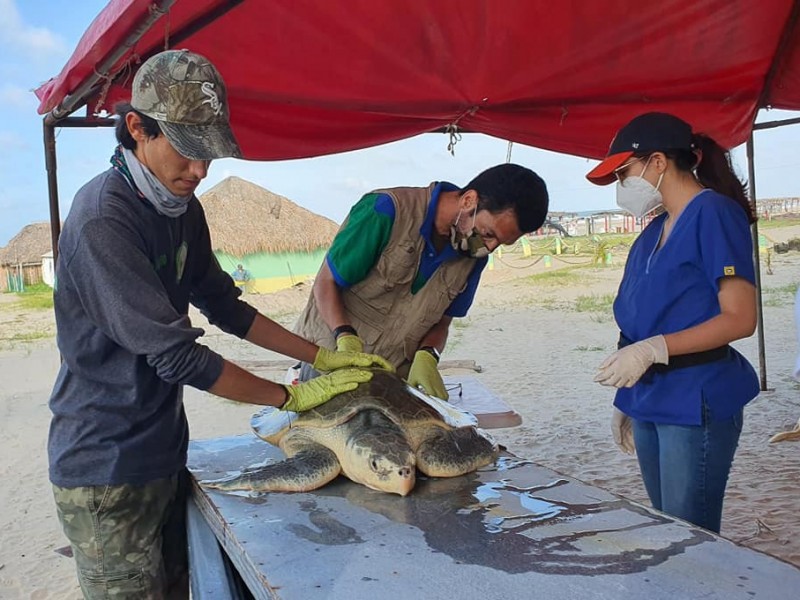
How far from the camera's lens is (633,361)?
5.84ft

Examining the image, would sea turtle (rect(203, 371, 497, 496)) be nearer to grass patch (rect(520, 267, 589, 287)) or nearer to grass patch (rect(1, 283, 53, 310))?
grass patch (rect(1, 283, 53, 310))

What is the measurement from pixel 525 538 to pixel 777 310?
12282 millimetres

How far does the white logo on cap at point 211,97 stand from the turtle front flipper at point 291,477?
0.92m

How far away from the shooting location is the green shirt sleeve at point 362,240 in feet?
7.97

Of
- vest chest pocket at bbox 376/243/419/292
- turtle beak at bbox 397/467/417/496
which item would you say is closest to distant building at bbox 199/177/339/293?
vest chest pocket at bbox 376/243/419/292

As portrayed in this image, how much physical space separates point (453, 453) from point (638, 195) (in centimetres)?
97

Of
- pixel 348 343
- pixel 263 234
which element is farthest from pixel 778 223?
pixel 348 343

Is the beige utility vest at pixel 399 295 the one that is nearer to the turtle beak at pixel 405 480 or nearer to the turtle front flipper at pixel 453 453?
the turtle front flipper at pixel 453 453

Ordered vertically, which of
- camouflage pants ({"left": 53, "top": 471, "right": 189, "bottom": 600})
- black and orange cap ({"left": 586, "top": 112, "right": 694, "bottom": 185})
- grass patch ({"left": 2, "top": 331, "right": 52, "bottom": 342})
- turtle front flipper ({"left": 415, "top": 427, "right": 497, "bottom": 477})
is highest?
black and orange cap ({"left": 586, "top": 112, "right": 694, "bottom": 185})

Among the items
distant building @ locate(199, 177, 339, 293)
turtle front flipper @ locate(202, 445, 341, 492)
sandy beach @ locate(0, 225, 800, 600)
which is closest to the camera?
turtle front flipper @ locate(202, 445, 341, 492)

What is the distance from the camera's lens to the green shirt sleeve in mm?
2428

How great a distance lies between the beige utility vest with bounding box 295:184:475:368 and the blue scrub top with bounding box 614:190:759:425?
35.2 inches

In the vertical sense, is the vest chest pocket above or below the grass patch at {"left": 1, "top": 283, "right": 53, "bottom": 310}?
below

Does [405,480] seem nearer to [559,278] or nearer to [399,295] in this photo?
[399,295]
